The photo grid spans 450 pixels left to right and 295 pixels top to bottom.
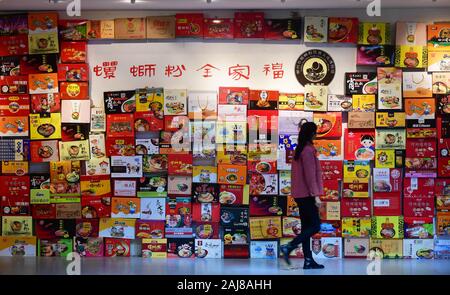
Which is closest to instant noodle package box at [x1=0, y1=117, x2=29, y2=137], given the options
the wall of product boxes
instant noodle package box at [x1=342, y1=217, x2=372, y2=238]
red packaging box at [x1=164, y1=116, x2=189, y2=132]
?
the wall of product boxes

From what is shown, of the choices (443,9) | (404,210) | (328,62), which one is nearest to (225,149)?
(328,62)

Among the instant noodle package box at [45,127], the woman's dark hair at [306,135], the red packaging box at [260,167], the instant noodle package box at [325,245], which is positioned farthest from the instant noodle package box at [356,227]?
the instant noodle package box at [45,127]

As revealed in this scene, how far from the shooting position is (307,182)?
23.4ft

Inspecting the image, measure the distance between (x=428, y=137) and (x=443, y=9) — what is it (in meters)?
1.38

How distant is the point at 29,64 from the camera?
8281mm

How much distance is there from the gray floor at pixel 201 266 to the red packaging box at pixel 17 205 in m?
0.51

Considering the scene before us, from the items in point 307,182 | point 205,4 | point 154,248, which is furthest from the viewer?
point 154,248

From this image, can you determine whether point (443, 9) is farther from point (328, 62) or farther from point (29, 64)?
point (29, 64)

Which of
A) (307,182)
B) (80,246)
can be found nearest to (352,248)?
(307,182)

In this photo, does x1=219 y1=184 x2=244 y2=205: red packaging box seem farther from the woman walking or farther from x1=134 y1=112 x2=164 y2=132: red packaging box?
the woman walking

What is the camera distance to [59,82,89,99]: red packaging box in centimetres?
824

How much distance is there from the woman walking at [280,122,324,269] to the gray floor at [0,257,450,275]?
0.45m

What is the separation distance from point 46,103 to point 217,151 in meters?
1.94

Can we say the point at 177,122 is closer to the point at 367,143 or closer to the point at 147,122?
the point at 147,122
